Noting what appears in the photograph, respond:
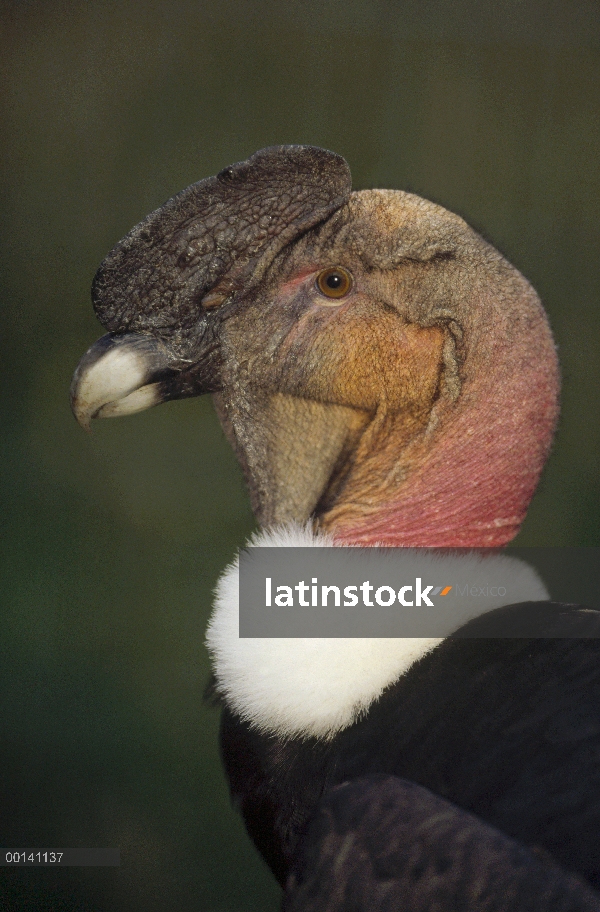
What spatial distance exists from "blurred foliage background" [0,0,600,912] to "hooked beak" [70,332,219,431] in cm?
196

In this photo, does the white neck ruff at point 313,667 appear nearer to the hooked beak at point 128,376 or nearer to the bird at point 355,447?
the bird at point 355,447

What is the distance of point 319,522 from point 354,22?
2.34 metres

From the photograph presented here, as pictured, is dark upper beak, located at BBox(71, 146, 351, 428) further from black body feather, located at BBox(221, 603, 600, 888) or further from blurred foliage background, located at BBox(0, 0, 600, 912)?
blurred foliage background, located at BBox(0, 0, 600, 912)

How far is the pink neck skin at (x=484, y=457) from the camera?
5.49ft

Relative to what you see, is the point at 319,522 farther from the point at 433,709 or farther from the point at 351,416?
the point at 433,709

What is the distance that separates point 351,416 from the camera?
1.87m

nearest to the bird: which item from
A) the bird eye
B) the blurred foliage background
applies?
the bird eye

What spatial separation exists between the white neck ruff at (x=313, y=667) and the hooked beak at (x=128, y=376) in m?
0.43

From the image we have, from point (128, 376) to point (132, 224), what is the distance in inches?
85.2

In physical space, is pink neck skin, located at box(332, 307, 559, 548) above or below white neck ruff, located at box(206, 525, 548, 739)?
above

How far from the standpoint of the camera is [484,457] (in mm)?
1699

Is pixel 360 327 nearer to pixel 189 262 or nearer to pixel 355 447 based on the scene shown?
pixel 355 447

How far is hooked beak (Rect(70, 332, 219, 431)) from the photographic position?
171cm

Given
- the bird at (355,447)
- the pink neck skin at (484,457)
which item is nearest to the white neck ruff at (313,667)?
the bird at (355,447)
